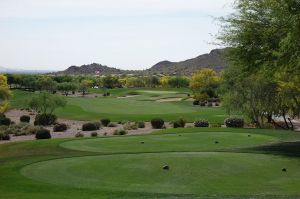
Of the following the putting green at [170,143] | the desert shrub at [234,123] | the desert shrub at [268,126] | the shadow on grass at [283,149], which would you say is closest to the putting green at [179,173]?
the shadow on grass at [283,149]

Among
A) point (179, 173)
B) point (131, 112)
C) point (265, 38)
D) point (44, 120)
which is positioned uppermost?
point (265, 38)

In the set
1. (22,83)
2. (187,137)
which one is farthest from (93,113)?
(22,83)

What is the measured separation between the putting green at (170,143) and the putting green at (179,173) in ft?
12.9

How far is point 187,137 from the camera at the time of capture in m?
36.2

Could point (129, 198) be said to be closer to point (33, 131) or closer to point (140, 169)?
point (140, 169)

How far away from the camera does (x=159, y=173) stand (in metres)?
21.1

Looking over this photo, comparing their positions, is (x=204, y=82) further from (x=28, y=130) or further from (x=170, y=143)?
(x=170, y=143)

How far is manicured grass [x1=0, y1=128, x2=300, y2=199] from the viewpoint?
1791 cm

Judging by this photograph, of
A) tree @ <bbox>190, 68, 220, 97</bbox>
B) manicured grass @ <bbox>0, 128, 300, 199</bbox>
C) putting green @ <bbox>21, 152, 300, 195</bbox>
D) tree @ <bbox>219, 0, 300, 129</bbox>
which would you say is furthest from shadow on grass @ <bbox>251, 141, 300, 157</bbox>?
tree @ <bbox>190, 68, 220, 97</bbox>

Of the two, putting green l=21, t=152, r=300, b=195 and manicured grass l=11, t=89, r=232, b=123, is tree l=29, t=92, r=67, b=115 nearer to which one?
manicured grass l=11, t=89, r=232, b=123

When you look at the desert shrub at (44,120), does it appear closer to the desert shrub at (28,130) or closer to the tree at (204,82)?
the desert shrub at (28,130)

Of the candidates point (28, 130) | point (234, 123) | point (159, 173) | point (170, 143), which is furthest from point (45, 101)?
point (159, 173)

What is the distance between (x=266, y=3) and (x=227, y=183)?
10.3 metres

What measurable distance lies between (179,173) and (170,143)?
473 inches
